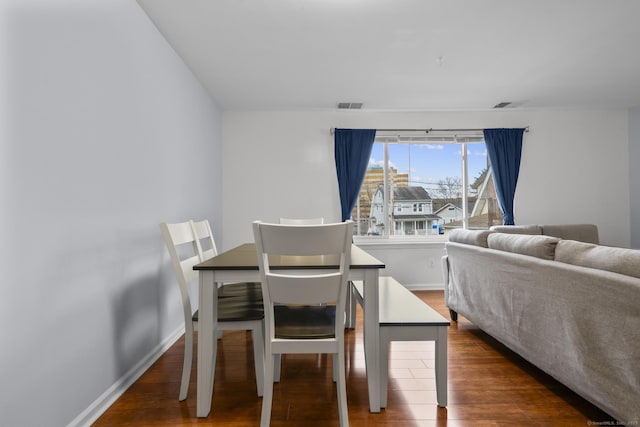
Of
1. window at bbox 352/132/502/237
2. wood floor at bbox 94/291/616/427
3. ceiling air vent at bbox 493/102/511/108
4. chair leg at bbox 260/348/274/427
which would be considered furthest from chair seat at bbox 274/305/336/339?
ceiling air vent at bbox 493/102/511/108

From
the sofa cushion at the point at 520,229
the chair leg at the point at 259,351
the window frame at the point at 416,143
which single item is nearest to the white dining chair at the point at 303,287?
the chair leg at the point at 259,351

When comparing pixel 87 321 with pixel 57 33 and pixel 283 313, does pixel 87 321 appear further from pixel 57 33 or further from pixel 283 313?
pixel 57 33

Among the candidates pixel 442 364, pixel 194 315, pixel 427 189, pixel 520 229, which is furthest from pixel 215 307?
pixel 427 189

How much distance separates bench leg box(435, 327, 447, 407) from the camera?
1703 mm

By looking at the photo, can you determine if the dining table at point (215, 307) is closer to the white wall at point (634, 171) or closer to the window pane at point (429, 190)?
the window pane at point (429, 190)

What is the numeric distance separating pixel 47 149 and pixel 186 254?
1.68 meters

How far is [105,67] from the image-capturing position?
1.85 meters

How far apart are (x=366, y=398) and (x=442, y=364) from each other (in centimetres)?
45

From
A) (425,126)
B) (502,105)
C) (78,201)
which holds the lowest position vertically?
(78,201)

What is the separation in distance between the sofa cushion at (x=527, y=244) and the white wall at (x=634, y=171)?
3798 millimetres

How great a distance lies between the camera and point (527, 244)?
6.63 ft

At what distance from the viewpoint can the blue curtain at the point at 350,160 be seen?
14.7ft

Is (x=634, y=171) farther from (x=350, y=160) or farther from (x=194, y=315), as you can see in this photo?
(x=194, y=315)

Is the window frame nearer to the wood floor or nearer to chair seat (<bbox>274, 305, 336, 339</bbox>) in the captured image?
the wood floor
